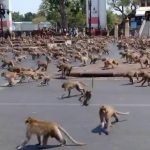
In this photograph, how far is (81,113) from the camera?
14.4 metres

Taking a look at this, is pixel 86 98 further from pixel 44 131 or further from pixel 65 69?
pixel 65 69

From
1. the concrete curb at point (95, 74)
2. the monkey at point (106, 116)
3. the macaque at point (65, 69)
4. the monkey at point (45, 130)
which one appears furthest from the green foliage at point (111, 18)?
the monkey at point (45, 130)

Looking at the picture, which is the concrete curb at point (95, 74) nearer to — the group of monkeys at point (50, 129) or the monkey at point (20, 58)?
the monkey at point (20, 58)

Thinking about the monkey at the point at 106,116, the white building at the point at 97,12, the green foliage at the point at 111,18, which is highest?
the white building at the point at 97,12

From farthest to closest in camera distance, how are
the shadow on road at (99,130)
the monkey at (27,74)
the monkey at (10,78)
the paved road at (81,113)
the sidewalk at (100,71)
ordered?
the sidewalk at (100,71) < the monkey at (27,74) < the monkey at (10,78) < the shadow on road at (99,130) < the paved road at (81,113)

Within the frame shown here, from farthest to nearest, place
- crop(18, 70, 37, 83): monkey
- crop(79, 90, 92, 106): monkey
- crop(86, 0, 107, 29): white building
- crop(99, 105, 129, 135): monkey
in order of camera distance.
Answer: crop(86, 0, 107, 29): white building < crop(18, 70, 37, 83): monkey < crop(79, 90, 92, 106): monkey < crop(99, 105, 129, 135): monkey

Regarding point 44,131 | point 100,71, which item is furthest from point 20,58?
point 44,131

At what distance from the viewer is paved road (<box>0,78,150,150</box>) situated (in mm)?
11234

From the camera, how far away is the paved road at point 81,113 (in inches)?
442

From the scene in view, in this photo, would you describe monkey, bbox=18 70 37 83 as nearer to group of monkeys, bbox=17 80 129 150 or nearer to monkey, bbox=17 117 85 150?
group of monkeys, bbox=17 80 129 150

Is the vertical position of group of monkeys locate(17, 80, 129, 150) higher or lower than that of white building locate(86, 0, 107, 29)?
lower

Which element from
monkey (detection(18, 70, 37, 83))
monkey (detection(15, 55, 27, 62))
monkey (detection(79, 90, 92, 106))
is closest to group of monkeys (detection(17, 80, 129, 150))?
monkey (detection(79, 90, 92, 106))

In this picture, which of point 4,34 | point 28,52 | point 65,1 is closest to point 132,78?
point 28,52

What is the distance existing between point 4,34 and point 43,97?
37906mm
